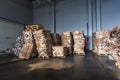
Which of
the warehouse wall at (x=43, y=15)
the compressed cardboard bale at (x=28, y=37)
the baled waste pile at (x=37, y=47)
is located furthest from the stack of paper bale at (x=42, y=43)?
the warehouse wall at (x=43, y=15)

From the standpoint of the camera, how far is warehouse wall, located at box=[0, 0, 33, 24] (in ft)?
23.7

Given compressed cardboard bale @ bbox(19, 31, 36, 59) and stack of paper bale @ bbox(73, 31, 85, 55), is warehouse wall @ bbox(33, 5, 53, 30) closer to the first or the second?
stack of paper bale @ bbox(73, 31, 85, 55)

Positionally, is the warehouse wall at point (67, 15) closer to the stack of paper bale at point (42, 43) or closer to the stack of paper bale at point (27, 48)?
the stack of paper bale at point (42, 43)

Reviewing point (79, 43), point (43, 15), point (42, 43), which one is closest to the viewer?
point (42, 43)

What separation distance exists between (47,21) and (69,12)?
1987 millimetres

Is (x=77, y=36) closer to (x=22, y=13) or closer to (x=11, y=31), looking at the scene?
(x=11, y=31)

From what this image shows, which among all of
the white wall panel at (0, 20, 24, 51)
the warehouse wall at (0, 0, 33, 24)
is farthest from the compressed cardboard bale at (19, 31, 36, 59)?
the warehouse wall at (0, 0, 33, 24)

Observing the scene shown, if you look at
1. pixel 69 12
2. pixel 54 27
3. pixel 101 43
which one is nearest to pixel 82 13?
pixel 69 12

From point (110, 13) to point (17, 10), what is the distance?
6.28 metres

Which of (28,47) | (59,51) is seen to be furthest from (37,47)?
(59,51)

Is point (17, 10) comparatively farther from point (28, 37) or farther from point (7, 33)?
point (28, 37)

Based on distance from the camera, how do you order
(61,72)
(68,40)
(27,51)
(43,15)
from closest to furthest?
(61,72) → (27,51) → (68,40) → (43,15)

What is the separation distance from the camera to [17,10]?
826cm

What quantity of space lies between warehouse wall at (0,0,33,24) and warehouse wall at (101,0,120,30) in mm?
5631
